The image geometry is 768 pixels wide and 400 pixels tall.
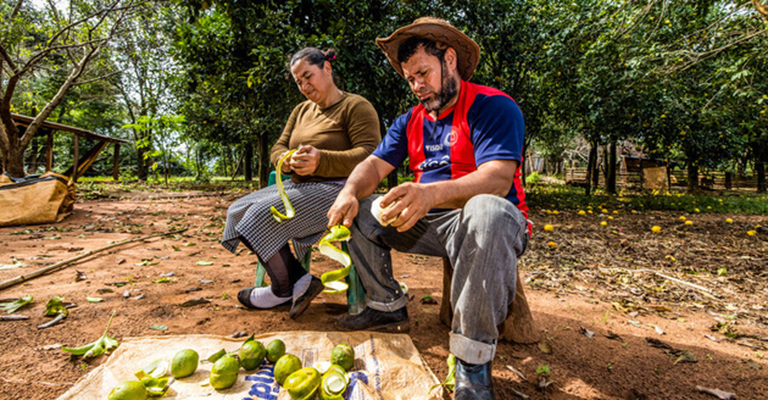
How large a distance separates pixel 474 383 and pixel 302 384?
702 mm

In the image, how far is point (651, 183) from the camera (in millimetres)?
19172

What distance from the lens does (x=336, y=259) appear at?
1.46 m

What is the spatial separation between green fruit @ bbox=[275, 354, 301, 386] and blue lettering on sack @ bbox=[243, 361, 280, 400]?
46 mm

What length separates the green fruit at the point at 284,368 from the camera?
1560 millimetres

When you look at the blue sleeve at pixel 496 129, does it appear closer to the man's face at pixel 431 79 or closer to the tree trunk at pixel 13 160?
the man's face at pixel 431 79

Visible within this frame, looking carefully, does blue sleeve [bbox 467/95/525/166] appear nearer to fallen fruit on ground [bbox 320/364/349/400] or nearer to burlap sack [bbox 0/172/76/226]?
fallen fruit on ground [bbox 320/364/349/400]

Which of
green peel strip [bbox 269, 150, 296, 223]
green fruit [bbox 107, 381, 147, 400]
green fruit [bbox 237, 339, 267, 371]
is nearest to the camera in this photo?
green fruit [bbox 107, 381, 147, 400]

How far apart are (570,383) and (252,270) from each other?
9.79ft

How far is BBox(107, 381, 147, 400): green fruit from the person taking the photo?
4.46 feet

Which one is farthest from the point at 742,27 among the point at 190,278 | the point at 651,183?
the point at 651,183

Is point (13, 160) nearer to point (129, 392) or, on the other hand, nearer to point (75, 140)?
point (75, 140)

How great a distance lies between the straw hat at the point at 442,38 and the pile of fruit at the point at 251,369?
1701mm

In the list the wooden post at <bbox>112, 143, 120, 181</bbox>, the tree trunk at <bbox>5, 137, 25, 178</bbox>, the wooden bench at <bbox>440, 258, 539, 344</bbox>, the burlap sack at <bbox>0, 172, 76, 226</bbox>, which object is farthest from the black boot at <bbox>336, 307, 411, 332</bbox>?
the wooden post at <bbox>112, 143, 120, 181</bbox>

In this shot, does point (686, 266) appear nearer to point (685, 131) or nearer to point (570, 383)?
point (570, 383)
